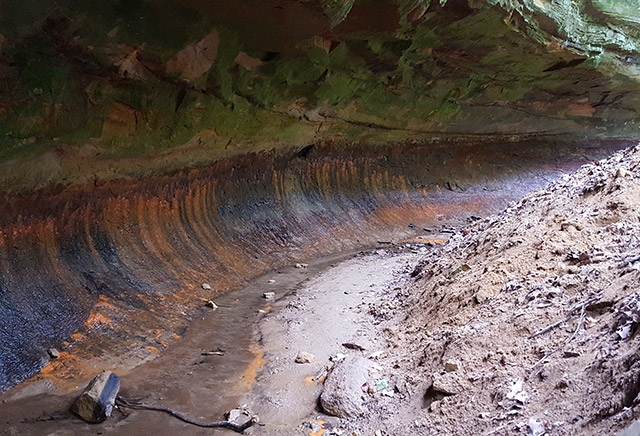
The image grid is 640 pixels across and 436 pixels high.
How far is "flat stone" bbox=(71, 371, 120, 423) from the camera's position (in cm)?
330

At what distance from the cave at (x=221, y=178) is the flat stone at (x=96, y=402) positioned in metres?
0.09

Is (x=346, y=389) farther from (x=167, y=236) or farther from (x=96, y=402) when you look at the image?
(x=167, y=236)

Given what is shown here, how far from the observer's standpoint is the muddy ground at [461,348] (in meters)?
2.32

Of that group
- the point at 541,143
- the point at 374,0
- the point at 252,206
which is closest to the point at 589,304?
the point at 374,0

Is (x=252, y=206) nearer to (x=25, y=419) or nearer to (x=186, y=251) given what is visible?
(x=186, y=251)

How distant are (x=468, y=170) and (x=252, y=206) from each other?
7386 mm

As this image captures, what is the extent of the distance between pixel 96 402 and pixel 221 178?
182 inches

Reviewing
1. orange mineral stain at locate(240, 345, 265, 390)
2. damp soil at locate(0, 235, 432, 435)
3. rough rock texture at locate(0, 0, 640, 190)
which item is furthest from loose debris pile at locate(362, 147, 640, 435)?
rough rock texture at locate(0, 0, 640, 190)

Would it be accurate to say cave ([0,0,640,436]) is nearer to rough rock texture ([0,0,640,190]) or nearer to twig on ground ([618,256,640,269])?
rough rock texture ([0,0,640,190])

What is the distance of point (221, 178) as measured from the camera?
757 cm

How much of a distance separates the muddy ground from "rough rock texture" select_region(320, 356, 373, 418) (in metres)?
0.01

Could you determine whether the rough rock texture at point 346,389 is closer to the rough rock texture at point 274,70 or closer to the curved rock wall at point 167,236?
the curved rock wall at point 167,236

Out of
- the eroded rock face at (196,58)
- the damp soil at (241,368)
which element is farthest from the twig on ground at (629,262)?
the eroded rock face at (196,58)

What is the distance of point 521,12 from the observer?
26.3 feet
